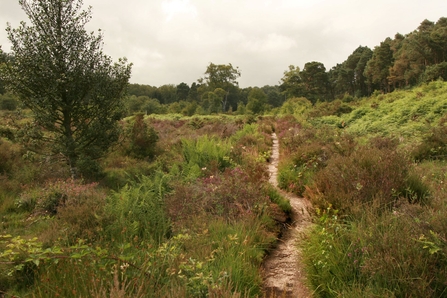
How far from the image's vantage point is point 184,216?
14.5ft

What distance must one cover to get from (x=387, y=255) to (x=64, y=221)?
4655 mm

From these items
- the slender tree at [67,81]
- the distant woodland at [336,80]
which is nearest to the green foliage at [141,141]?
the slender tree at [67,81]

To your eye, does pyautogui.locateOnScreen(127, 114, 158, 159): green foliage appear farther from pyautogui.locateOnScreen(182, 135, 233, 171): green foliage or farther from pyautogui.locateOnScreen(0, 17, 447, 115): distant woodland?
pyautogui.locateOnScreen(0, 17, 447, 115): distant woodland

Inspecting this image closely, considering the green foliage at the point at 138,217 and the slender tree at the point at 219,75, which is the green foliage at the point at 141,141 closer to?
the green foliage at the point at 138,217

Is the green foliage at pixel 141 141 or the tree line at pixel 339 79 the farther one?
the tree line at pixel 339 79

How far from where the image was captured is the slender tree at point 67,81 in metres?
8.27

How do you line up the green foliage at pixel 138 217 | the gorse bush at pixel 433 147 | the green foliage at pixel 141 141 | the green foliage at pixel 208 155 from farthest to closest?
the green foliage at pixel 141 141, the green foliage at pixel 208 155, the gorse bush at pixel 433 147, the green foliage at pixel 138 217

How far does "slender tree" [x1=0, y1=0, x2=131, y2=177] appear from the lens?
827cm

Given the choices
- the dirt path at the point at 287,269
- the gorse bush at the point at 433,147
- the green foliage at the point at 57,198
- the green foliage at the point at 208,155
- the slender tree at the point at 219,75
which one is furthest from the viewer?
the slender tree at the point at 219,75

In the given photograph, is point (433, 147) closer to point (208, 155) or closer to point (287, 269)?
point (208, 155)

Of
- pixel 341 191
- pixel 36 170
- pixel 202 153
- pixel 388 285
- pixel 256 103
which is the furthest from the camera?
pixel 256 103

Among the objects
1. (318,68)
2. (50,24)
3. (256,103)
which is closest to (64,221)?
(50,24)

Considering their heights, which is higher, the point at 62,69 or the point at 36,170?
the point at 62,69

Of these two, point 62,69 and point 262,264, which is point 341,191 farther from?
point 62,69
